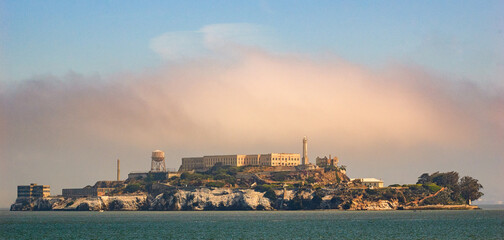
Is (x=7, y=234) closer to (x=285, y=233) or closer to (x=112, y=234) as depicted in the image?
(x=112, y=234)

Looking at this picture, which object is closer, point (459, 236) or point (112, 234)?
point (459, 236)

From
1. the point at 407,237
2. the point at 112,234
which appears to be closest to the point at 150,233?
the point at 112,234

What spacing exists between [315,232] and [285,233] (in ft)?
19.5

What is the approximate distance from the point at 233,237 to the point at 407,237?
84.4ft

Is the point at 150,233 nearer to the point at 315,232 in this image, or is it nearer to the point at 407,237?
the point at 315,232

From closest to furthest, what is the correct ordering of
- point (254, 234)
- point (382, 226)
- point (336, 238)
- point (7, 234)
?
point (336, 238) → point (254, 234) → point (7, 234) → point (382, 226)

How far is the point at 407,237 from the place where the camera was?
362 feet

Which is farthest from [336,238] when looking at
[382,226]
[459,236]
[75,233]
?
[75,233]

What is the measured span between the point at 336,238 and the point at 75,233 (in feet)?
149

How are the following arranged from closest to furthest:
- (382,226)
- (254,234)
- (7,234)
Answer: (254,234) → (7,234) → (382,226)

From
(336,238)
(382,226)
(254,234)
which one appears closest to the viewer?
(336,238)

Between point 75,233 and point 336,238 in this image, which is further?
point 75,233

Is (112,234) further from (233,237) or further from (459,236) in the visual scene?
(459,236)

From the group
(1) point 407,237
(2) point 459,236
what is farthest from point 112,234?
(2) point 459,236
